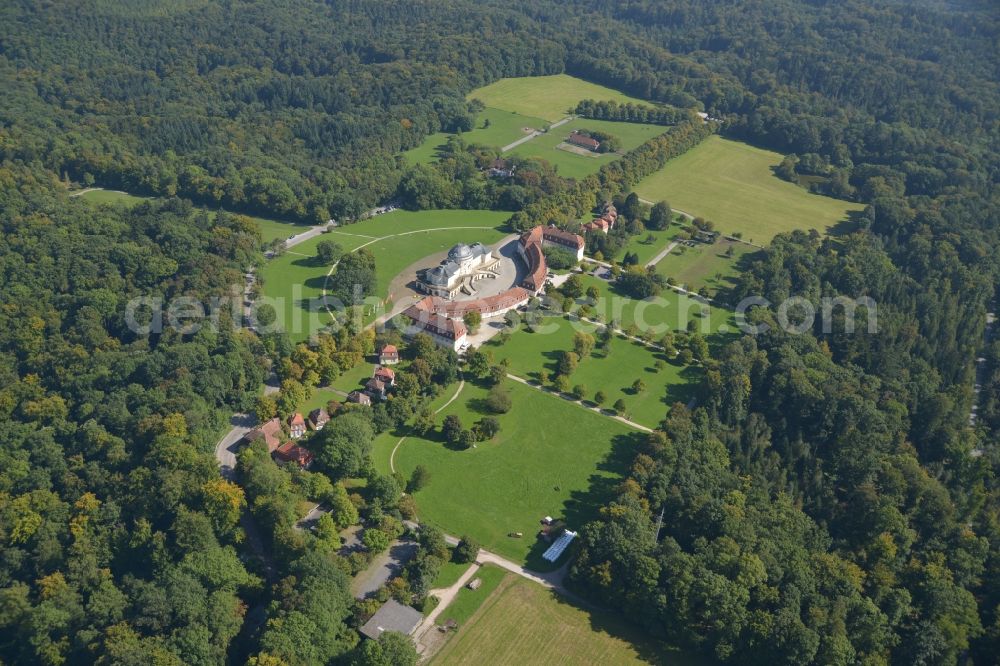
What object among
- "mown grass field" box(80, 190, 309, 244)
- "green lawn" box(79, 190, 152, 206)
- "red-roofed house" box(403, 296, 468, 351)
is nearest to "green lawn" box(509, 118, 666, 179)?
"mown grass field" box(80, 190, 309, 244)

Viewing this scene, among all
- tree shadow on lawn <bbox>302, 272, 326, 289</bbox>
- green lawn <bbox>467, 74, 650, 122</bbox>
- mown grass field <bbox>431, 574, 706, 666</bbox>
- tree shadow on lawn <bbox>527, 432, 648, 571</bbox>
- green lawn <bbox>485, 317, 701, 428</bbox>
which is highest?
green lawn <bbox>467, 74, 650, 122</bbox>

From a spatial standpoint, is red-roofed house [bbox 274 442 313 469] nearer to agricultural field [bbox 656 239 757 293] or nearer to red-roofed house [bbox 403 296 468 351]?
red-roofed house [bbox 403 296 468 351]

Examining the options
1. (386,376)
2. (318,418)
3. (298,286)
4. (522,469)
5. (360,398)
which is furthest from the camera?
(298,286)

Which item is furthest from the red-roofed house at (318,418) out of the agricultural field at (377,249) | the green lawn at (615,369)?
the green lawn at (615,369)

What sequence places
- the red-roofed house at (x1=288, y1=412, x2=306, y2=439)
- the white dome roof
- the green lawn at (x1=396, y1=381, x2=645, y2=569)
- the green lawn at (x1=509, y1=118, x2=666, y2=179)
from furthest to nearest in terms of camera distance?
the green lawn at (x1=509, y1=118, x2=666, y2=179), the white dome roof, the red-roofed house at (x1=288, y1=412, x2=306, y2=439), the green lawn at (x1=396, y1=381, x2=645, y2=569)

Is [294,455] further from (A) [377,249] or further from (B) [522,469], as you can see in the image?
(A) [377,249]

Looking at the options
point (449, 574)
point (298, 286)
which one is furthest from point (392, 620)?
point (298, 286)

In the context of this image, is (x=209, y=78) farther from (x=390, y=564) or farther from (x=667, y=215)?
(x=390, y=564)
